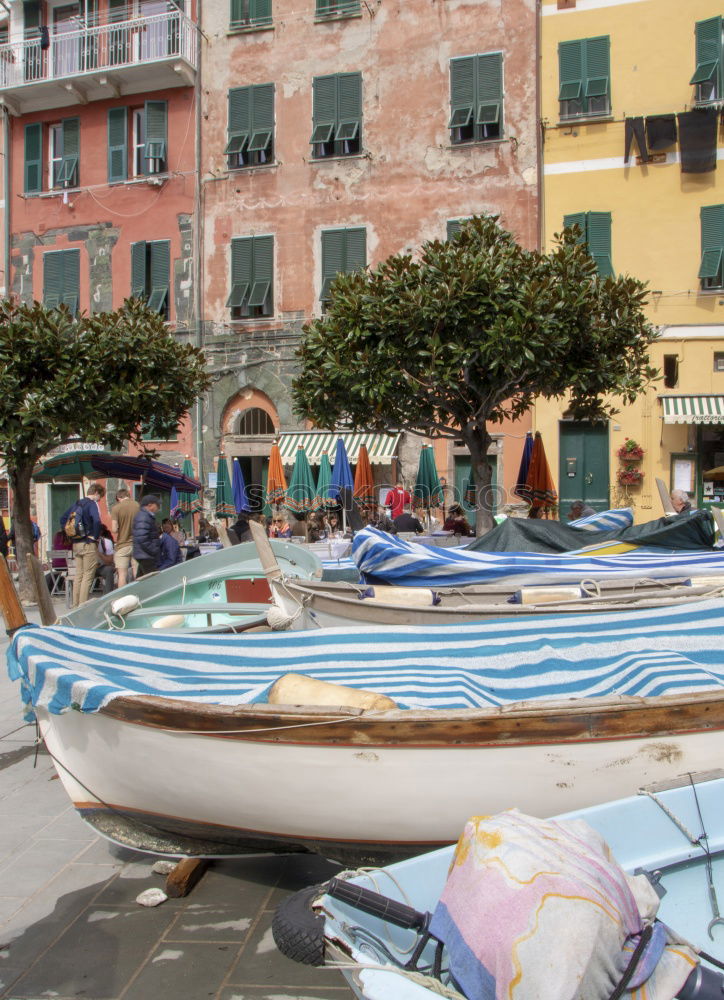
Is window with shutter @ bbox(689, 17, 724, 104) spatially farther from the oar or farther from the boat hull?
the oar

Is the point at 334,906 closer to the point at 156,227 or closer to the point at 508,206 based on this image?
the point at 508,206

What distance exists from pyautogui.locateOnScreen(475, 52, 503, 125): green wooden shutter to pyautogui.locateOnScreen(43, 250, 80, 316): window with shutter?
10718 mm

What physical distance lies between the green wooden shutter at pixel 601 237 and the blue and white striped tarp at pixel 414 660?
14569mm

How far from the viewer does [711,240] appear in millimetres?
17453

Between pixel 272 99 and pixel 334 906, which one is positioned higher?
pixel 272 99

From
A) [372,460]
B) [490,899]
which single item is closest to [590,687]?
[490,899]

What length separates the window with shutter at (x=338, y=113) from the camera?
19.7m

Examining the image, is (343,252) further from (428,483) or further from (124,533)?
(124,533)

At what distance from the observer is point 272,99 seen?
800 inches

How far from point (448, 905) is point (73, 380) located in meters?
10.7

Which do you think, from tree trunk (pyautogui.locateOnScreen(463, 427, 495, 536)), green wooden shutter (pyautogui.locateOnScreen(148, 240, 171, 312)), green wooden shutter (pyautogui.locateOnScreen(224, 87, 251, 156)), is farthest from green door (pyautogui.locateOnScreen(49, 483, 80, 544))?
tree trunk (pyautogui.locateOnScreen(463, 427, 495, 536))

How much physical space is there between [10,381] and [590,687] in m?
10.0

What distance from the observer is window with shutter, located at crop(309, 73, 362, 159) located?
19656 millimetres

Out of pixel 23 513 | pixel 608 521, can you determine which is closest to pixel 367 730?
pixel 608 521
